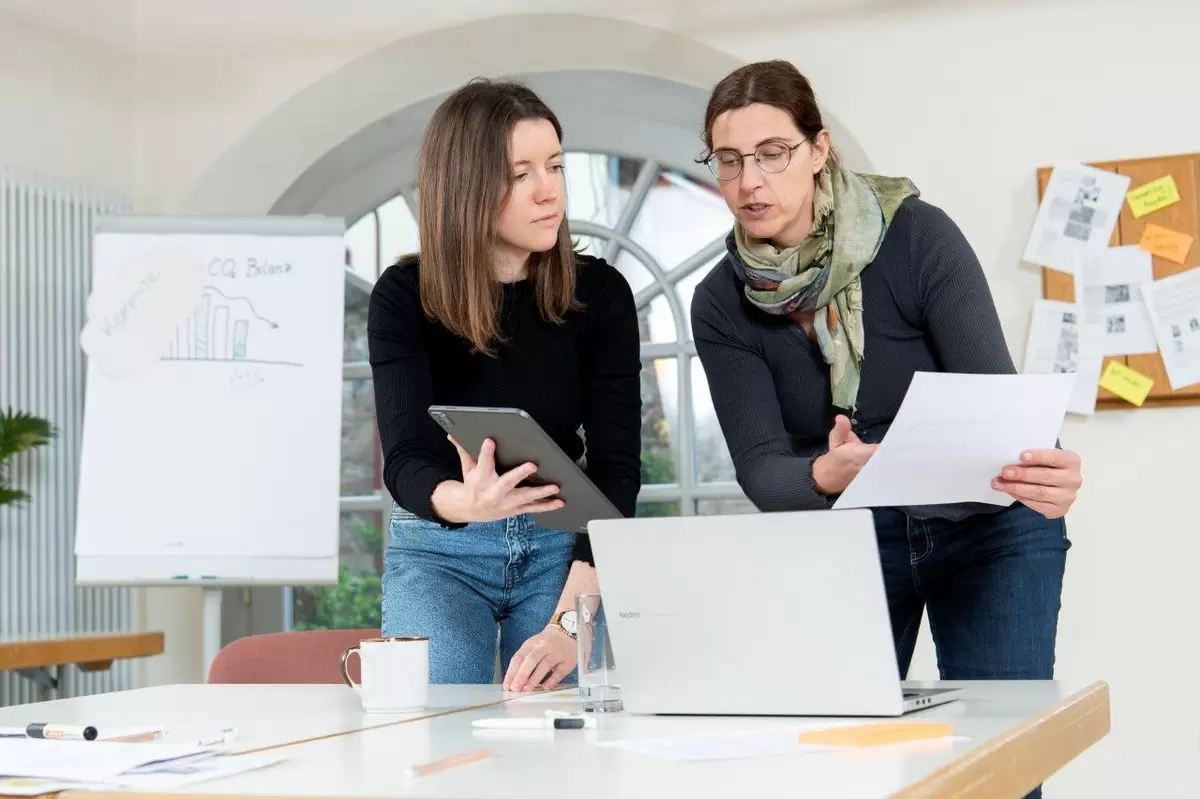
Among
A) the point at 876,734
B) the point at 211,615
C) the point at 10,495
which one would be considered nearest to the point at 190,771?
the point at 876,734

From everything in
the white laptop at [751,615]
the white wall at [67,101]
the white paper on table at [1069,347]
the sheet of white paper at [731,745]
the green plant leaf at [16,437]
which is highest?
the white wall at [67,101]

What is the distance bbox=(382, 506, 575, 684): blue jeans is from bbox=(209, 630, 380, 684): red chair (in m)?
0.33

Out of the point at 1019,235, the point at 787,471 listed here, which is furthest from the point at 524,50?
the point at 787,471

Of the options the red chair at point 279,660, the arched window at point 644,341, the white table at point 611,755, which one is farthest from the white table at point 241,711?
the arched window at point 644,341

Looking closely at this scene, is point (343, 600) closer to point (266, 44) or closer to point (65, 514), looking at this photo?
point (65, 514)

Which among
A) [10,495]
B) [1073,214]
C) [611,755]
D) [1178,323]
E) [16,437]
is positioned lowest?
[611,755]

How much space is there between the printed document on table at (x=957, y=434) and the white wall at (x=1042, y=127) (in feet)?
5.24

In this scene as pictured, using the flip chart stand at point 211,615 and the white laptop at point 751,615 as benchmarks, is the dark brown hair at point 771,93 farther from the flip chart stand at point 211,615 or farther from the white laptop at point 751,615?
the flip chart stand at point 211,615

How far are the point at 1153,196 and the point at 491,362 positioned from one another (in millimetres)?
1698

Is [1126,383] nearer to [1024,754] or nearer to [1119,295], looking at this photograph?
[1119,295]

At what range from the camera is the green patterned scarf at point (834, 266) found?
1798mm

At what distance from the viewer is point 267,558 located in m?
3.22

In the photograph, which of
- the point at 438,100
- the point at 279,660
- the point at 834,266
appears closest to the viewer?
the point at 834,266

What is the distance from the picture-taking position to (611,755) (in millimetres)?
947
